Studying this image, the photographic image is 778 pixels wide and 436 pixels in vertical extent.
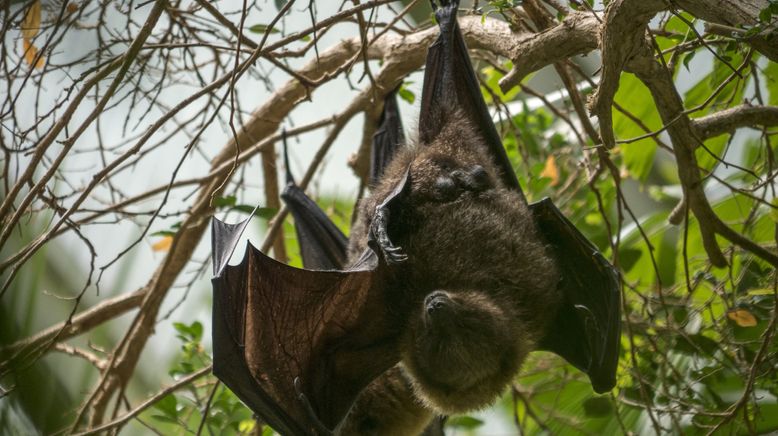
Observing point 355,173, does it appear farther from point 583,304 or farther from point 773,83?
point 773,83

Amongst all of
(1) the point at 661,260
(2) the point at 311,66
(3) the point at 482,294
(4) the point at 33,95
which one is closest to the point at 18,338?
(3) the point at 482,294

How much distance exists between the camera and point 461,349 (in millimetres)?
3887

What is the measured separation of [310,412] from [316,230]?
1574mm

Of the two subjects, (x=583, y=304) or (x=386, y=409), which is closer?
(x=583, y=304)

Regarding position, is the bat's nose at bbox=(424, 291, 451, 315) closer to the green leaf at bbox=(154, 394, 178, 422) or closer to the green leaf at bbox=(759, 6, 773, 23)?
the green leaf at bbox=(154, 394, 178, 422)

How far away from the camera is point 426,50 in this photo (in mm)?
4754

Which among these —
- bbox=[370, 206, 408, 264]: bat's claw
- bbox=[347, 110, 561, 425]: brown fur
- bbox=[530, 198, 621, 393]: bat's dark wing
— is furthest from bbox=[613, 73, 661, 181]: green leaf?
bbox=[370, 206, 408, 264]: bat's claw

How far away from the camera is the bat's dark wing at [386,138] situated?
16.4 ft

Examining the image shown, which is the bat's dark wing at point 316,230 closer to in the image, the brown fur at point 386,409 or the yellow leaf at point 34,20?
the brown fur at point 386,409

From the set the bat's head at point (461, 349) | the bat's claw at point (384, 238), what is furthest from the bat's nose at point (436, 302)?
the bat's claw at point (384, 238)

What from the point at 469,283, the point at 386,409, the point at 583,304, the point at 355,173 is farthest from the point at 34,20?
the point at 583,304

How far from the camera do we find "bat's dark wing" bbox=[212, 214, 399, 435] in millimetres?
3752

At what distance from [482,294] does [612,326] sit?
0.69 m

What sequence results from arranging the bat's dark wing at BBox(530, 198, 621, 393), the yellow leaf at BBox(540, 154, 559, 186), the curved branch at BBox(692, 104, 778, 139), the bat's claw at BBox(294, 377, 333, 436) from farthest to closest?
the yellow leaf at BBox(540, 154, 559, 186), the bat's dark wing at BBox(530, 198, 621, 393), the bat's claw at BBox(294, 377, 333, 436), the curved branch at BBox(692, 104, 778, 139)
